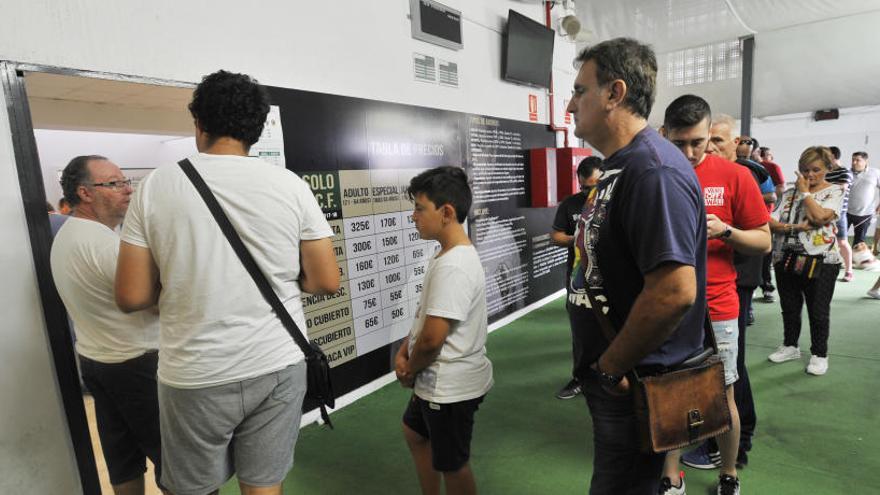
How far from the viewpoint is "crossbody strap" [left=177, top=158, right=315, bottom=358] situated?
1.14 metres

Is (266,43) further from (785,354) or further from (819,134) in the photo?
(819,134)

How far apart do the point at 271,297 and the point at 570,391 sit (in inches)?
87.1

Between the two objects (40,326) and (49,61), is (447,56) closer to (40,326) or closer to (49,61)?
(49,61)

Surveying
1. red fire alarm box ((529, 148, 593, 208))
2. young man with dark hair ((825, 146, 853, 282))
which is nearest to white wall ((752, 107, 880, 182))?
young man with dark hair ((825, 146, 853, 282))

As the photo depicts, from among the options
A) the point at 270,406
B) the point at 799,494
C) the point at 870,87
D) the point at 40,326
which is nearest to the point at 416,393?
the point at 270,406

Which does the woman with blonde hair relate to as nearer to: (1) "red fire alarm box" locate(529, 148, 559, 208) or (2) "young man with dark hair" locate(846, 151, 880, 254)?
(1) "red fire alarm box" locate(529, 148, 559, 208)

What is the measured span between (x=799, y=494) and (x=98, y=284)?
2.76 meters

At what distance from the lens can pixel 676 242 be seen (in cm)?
92

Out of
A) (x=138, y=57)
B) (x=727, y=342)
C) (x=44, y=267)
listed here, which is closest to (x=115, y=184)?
(x=44, y=267)

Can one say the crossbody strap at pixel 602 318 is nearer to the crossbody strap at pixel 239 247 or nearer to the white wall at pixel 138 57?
the crossbody strap at pixel 239 247

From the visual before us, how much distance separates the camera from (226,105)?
3.91 ft

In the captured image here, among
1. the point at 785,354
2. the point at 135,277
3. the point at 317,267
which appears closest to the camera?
the point at 135,277

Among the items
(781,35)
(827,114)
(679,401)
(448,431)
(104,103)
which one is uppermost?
(781,35)

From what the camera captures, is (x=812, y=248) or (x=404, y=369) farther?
(x=812, y=248)
